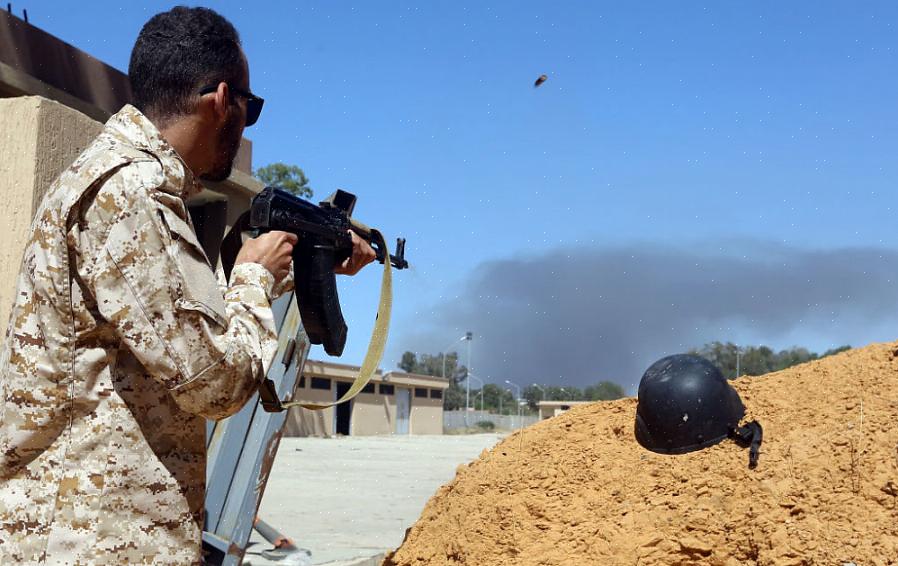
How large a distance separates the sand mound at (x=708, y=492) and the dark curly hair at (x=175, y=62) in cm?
296

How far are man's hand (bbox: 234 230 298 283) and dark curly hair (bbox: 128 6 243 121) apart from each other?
1.08 feet

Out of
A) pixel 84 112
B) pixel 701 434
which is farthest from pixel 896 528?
pixel 84 112

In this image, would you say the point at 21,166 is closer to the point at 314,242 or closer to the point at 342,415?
the point at 314,242

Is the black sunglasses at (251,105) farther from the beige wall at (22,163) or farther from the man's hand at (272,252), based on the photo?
the beige wall at (22,163)

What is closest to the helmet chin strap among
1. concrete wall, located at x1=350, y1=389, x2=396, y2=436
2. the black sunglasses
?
the black sunglasses

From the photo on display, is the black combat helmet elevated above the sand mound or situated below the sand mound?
above

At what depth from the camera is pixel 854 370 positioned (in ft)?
15.0

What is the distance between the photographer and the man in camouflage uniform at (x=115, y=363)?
5.22 ft

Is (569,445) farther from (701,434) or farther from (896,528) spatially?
(896,528)

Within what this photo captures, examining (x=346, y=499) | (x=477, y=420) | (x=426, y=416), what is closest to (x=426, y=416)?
(x=426, y=416)

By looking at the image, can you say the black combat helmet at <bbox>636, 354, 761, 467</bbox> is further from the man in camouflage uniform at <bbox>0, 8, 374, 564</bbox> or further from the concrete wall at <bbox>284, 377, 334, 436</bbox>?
the concrete wall at <bbox>284, 377, 334, 436</bbox>

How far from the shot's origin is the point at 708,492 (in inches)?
155

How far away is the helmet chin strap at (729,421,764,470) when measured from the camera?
155 inches

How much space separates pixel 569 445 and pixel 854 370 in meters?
1.64
